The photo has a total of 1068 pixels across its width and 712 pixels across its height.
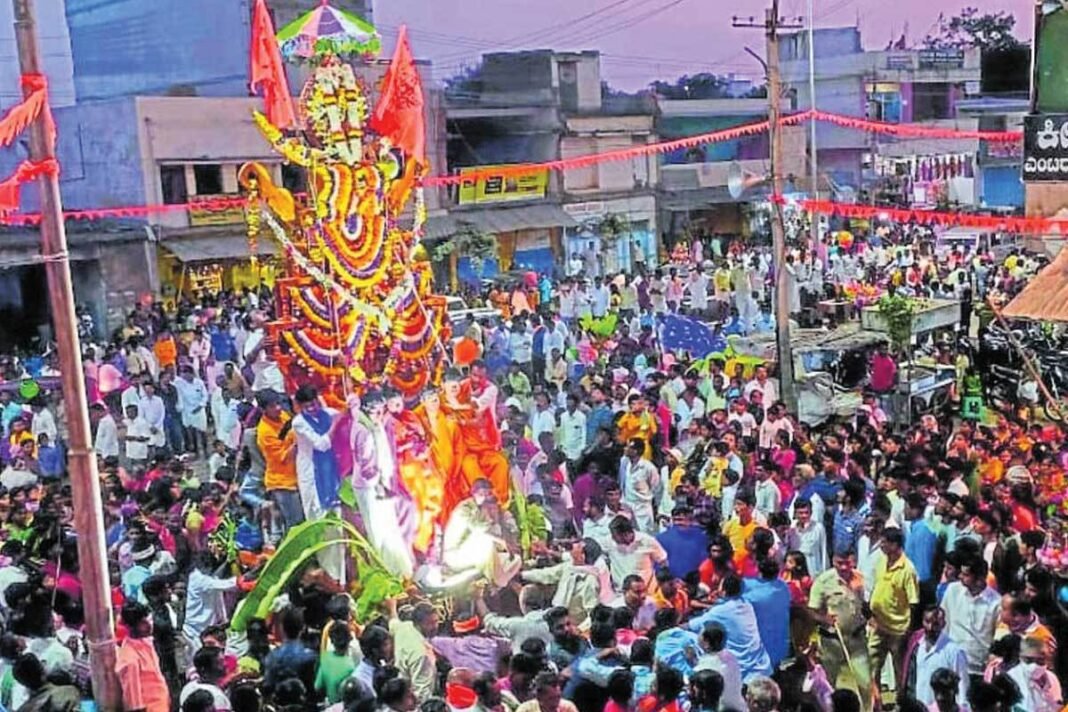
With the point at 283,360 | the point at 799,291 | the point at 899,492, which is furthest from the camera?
the point at 799,291

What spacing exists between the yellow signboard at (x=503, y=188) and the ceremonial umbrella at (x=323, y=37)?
16.3m

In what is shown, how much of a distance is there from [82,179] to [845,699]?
19562mm

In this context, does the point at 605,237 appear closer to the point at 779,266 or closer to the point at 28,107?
the point at 779,266

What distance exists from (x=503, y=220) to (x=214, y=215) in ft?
23.3

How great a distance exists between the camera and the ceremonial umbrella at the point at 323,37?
9.22 m

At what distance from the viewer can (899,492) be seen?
7.91 m

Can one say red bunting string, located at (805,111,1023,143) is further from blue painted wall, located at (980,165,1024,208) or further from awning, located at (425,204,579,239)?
blue painted wall, located at (980,165,1024,208)

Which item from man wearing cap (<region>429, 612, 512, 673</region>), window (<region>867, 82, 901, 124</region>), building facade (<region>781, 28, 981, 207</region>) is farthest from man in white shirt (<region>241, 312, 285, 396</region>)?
window (<region>867, 82, 901, 124</region>)

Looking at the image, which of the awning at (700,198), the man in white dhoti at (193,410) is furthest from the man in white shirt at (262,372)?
the awning at (700,198)

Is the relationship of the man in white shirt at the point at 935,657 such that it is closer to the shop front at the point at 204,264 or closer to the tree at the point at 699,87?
the shop front at the point at 204,264

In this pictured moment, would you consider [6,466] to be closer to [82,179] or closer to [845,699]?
[845,699]

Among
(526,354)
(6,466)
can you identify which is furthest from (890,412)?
(6,466)

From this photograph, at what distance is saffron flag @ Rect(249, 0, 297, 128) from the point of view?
9062 mm

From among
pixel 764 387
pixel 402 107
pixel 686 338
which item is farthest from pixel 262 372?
pixel 764 387
